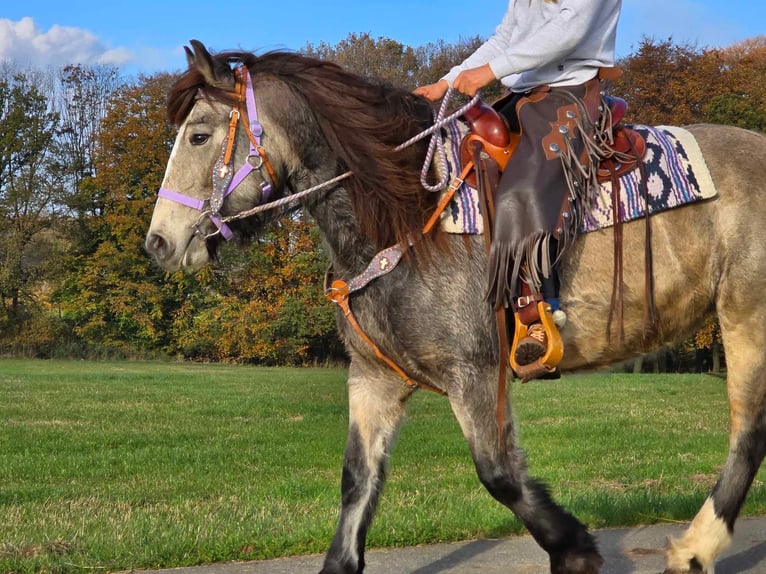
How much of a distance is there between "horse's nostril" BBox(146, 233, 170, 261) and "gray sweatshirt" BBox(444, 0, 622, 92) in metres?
1.73

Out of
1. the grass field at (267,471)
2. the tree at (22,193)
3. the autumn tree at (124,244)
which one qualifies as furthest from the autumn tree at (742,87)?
the tree at (22,193)

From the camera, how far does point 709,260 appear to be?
495 centimetres

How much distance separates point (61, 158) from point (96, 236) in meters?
5.60

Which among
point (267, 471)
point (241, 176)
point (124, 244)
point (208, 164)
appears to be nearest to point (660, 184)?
point (241, 176)

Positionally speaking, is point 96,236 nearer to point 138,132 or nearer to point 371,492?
point 138,132

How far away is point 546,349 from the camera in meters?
4.42

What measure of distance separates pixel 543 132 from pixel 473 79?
0.44 metres

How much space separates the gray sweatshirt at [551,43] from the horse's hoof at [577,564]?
2307mm

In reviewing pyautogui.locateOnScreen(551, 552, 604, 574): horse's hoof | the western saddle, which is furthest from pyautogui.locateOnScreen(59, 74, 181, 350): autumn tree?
pyautogui.locateOnScreen(551, 552, 604, 574): horse's hoof

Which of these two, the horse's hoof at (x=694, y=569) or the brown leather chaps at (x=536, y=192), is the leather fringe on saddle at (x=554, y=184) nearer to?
the brown leather chaps at (x=536, y=192)

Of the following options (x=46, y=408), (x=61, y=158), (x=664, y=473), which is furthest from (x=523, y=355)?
(x=61, y=158)

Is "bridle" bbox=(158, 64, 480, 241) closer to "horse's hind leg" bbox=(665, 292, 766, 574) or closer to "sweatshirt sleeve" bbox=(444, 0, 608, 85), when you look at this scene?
"sweatshirt sleeve" bbox=(444, 0, 608, 85)

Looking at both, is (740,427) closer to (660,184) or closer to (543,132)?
(660,184)

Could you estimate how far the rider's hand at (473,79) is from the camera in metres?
4.68
